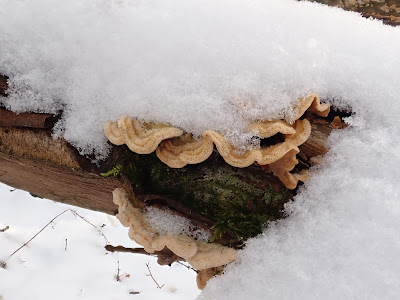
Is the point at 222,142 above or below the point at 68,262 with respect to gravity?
above

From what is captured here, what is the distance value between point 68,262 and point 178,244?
3.78m

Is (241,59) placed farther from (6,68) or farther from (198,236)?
(6,68)

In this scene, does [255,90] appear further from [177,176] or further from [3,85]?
[3,85]

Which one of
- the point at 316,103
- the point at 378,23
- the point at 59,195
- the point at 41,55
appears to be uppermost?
the point at 378,23

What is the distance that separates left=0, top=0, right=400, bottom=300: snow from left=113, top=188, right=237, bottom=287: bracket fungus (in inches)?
3.4

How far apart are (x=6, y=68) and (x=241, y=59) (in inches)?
34.7

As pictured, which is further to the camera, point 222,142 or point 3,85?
point 3,85

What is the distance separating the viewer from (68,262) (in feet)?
16.1

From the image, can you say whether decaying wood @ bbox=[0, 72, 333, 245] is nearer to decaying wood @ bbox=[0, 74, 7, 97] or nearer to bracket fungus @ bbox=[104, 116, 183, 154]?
decaying wood @ bbox=[0, 74, 7, 97]

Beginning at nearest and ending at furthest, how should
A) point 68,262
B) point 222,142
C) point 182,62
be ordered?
point 222,142 < point 182,62 < point 68,262

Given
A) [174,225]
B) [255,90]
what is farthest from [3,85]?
[255,90]

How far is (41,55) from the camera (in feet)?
5.12

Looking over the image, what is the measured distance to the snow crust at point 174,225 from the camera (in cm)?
163

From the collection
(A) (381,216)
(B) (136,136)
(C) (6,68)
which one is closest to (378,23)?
(A) (381,216)
